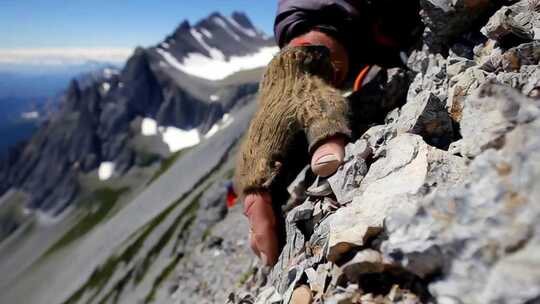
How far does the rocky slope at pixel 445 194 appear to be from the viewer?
7.19ft

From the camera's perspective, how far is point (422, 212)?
2.53m

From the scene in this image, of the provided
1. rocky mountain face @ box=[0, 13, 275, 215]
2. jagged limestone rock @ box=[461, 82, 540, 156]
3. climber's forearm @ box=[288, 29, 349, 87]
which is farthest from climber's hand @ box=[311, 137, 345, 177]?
rocky mountain face @ box=[0, 13, 275, 215]

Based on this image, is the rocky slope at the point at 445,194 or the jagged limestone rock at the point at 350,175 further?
the jagged limestone rock at the point at 350,175

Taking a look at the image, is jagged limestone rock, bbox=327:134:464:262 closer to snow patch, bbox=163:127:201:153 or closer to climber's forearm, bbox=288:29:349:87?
climber's forearm, bbox=288:29:349:87

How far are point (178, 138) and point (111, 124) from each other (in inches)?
1151

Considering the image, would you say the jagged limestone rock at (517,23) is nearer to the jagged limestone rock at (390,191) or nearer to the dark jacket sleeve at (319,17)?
the jagged limestone rock at (390,191)

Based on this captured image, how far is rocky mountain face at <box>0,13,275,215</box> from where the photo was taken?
16362 centimetres

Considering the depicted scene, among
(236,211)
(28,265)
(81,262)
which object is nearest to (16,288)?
(28,265)

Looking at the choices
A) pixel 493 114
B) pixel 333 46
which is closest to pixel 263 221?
pixel 333 46

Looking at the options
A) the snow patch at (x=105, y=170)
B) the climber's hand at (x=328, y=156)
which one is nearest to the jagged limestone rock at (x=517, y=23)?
the climber's hand at (x=328, y=156)

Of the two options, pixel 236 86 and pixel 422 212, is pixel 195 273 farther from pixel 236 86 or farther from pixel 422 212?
pixel 236 86

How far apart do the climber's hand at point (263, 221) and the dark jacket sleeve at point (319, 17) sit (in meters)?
2.87

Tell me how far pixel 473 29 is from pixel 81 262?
84.0 meters

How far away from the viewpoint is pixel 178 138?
580ft
